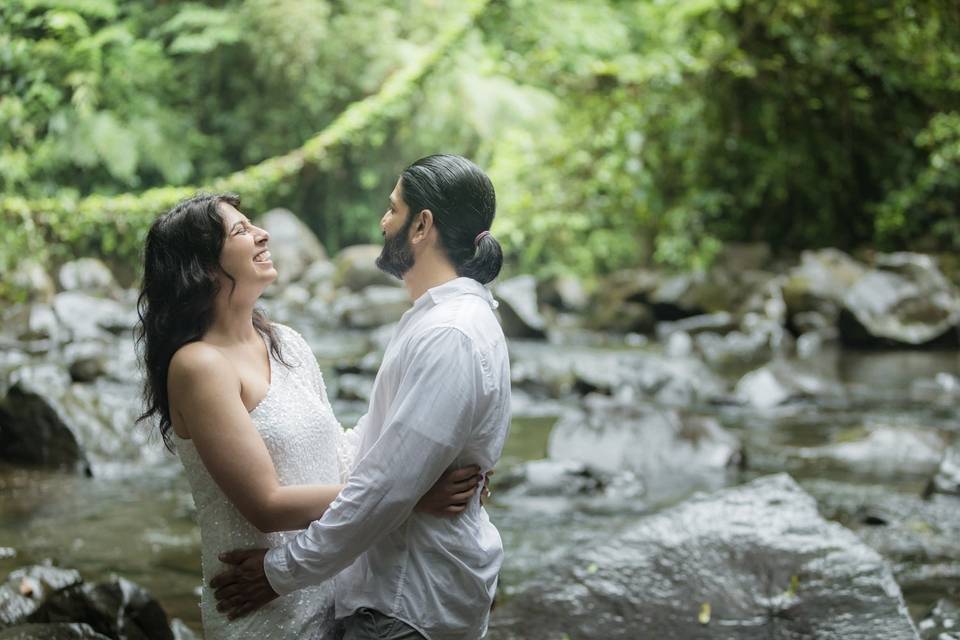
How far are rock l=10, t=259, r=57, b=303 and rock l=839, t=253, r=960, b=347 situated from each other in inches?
316

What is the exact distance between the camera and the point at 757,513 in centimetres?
376

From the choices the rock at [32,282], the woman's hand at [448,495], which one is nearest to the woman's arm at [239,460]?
the woman's hand at [448,495]

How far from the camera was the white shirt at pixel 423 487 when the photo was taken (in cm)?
173

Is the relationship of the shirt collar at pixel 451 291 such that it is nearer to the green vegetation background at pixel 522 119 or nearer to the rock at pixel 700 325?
the green vegetation background at pixel 522 119

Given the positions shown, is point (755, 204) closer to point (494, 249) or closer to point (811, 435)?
point (811, 435)

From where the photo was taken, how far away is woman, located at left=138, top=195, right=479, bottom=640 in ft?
5.96

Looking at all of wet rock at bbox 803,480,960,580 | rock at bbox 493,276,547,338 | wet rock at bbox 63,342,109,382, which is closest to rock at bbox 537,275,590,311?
rock at bbox 493,276,547,338

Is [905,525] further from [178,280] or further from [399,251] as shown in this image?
[178,280]

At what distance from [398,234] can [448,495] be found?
0.48 meters

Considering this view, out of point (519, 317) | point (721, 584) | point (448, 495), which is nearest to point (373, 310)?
point (519, 317)

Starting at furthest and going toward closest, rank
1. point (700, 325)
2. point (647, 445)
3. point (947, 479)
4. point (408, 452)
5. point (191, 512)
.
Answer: point (700, 325)
point (647, 445)
point (947, 479)
point (191, 512)
point (408, 452)

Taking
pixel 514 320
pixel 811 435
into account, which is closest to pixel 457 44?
pixel 514 320

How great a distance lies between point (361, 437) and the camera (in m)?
2.03

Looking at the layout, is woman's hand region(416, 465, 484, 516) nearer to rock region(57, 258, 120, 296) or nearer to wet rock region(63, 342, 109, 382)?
wet rock region(63, 342, 109, 382)
